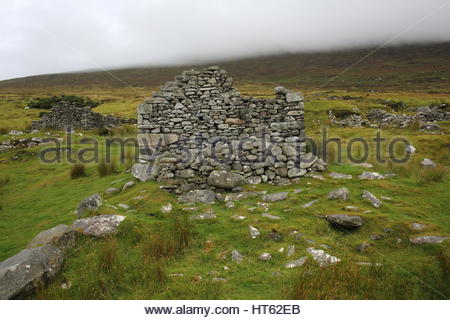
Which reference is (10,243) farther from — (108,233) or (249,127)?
(249,127)

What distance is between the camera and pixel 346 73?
110 metres

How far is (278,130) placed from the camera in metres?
10.9

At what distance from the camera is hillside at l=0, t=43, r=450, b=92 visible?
275 feet

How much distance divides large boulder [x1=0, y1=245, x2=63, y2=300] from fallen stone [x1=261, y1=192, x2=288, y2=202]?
16.8 feet

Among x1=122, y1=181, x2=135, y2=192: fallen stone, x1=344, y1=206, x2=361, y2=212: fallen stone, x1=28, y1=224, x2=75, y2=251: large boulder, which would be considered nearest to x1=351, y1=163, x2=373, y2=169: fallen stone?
x1=344, y1=206, x2=361, y2=212: fallen stone

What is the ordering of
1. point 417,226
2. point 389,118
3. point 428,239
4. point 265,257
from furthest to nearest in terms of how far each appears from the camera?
point 389,118
point 417,226
point 428,239
point 265,257

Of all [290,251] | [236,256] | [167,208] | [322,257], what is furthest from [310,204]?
[167,208]

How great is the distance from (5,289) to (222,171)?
19.8ft

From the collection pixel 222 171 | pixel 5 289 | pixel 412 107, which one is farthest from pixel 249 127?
pixel 412 107

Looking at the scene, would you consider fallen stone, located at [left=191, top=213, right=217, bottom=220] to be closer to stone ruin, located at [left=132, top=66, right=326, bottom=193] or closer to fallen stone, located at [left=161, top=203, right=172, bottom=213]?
fallen stone, located at [left=161, top=203, right=172, bottom=213]

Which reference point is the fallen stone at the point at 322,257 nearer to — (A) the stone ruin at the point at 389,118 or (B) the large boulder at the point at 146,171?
(B) the large boulder at the point at 146,171

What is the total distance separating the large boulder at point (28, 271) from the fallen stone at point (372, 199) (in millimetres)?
6966

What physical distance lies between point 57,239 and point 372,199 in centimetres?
725

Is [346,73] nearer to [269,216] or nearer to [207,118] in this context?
[207,118]
